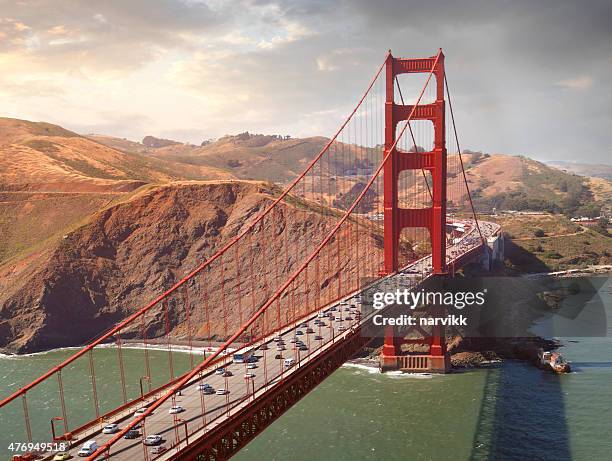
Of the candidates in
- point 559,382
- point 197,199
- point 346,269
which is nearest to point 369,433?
point 559,382

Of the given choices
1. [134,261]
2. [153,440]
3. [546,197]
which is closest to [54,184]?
[134,261]

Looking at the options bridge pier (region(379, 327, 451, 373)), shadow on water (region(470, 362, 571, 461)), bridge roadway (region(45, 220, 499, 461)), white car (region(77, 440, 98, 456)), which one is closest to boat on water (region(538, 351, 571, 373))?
shadow on water (region(470, 362, 571, 461))

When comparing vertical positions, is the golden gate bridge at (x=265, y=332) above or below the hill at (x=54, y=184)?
below

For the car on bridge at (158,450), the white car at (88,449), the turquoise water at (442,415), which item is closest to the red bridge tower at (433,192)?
the turquoise water at (442,415)

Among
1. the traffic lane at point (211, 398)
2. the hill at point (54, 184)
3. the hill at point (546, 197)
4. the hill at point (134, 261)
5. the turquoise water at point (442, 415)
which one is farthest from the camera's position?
the hill at point (546, 197)

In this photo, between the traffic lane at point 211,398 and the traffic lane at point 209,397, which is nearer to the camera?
the traffic lane at point 211,398

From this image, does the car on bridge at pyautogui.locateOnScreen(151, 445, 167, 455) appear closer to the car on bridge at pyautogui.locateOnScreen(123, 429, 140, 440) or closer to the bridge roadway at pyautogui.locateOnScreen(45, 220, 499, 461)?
the bridge roadway at pyautogui.locateOnScreen(45, 220, 499, 461)

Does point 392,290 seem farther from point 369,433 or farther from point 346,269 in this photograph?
point 346,269

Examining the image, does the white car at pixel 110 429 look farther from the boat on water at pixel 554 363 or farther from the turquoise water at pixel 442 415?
the boat on water at pixel 554 363
